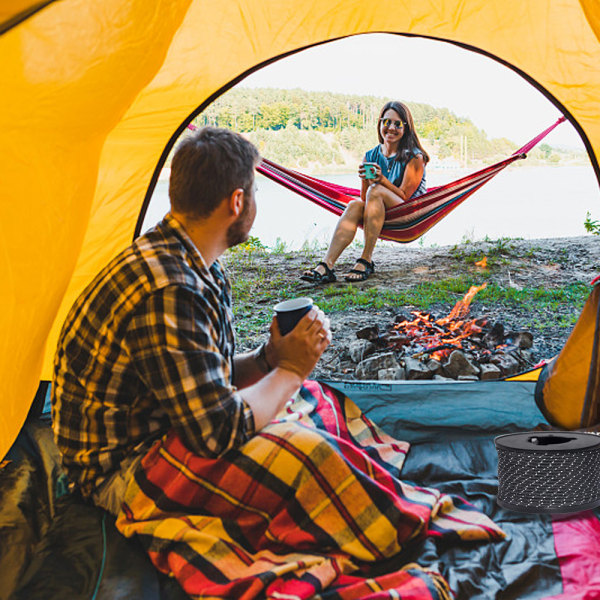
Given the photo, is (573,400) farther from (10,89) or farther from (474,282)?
(474,282)

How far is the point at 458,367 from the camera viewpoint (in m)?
2.49

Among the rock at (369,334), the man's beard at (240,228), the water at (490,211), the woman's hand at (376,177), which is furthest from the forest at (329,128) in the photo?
the man's beard at (240,228)

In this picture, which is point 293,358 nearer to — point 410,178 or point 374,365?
point 374,365

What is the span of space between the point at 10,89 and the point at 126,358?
1.64 feet

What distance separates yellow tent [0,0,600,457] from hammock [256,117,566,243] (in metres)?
1.27

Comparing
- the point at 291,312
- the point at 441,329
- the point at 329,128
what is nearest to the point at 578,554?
the point at 291,312

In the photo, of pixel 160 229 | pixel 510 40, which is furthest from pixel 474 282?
pixel 160 229

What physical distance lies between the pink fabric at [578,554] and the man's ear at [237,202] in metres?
0.82

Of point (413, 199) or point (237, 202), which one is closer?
point (237, 202)

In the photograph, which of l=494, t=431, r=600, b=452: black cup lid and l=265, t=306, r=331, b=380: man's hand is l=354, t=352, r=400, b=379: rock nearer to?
l=494, t=431, r=600, b=452: black cup lid

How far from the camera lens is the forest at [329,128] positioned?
7797mm

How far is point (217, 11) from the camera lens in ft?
5.69

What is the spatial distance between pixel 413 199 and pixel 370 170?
0.40 meters

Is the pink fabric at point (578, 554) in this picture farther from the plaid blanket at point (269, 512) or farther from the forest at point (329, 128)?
the forest at point (329, 128)
